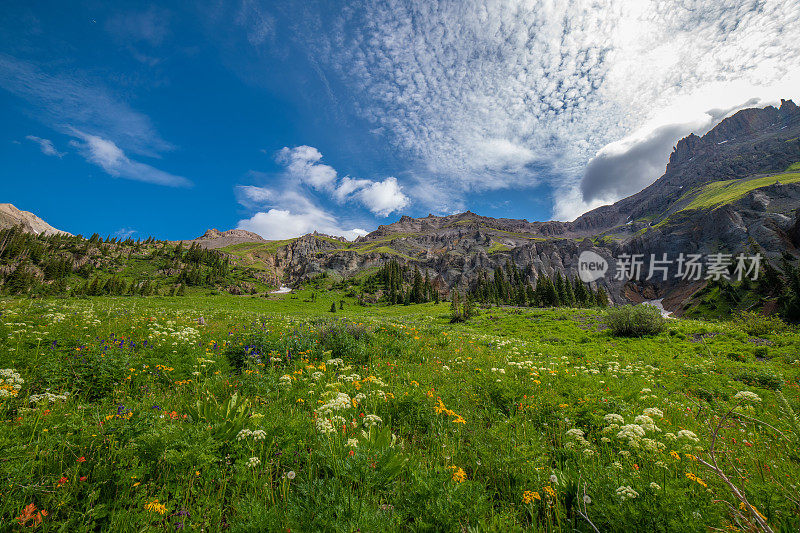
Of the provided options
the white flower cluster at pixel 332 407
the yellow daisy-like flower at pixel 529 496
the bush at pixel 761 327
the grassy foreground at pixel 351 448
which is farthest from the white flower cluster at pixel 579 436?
the bush at pixel 761 327

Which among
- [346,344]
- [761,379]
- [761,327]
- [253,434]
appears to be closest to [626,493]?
[253,434]

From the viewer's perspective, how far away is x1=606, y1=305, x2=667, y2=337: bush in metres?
18.6

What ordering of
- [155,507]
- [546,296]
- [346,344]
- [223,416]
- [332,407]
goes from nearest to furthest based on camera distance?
[155,507]
[223,416]
[332,407]
[346,344]
[546,296]

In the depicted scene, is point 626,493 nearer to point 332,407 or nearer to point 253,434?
point 332,407

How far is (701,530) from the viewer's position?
257 centimetres

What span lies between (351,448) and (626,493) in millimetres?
3129

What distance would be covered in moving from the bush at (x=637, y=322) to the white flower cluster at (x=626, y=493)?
20715mm

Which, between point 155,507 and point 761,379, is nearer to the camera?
point 155,507

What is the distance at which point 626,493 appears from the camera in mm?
2930

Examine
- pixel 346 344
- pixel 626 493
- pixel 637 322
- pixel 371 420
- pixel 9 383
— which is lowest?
pixel 637 322

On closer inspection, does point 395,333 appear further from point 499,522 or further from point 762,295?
point 762,295

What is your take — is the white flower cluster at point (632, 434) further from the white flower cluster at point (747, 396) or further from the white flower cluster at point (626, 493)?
the white flower cluster at point (747, 396)

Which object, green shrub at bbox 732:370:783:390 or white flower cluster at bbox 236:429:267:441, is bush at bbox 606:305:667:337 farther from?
white flower cluster at bbox 236:429:267:441

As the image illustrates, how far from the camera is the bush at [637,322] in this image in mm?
18609
